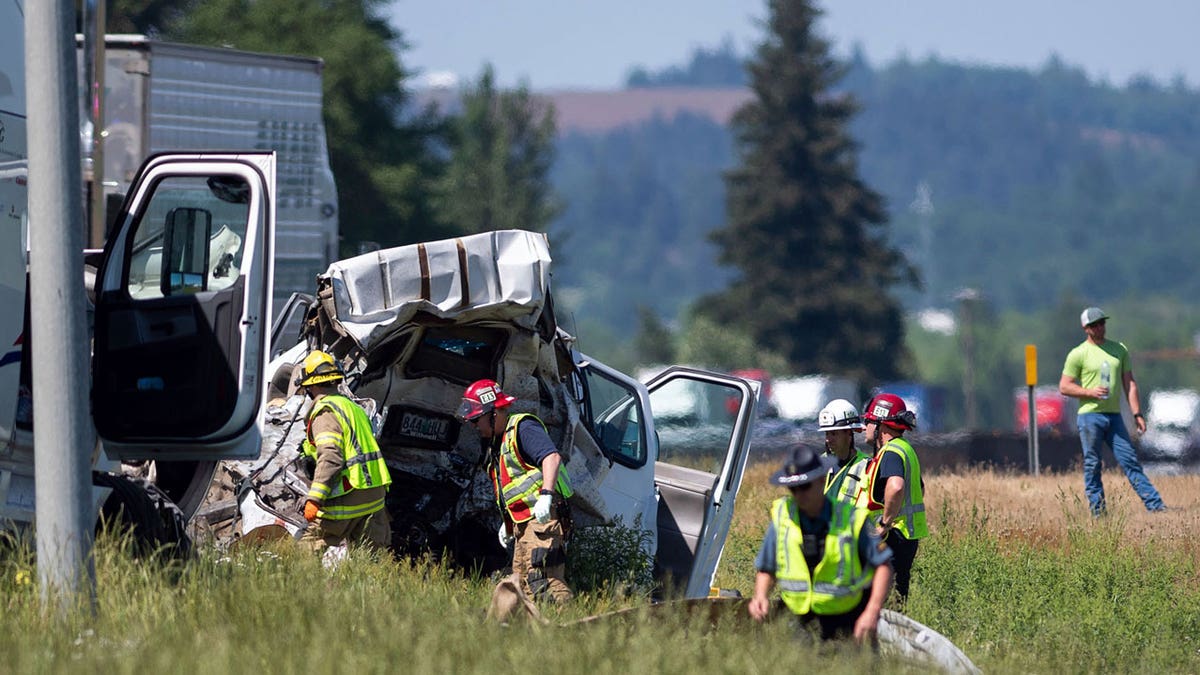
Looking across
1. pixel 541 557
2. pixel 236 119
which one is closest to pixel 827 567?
pixel 541 557

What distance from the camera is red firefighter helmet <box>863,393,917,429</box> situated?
32.9 feet

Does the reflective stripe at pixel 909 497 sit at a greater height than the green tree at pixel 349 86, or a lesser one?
lesser

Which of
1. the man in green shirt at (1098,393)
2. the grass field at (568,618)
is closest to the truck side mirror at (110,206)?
the grass field at (568,618)

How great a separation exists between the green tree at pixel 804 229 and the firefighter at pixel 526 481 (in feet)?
193

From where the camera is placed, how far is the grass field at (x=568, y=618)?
21.4ft

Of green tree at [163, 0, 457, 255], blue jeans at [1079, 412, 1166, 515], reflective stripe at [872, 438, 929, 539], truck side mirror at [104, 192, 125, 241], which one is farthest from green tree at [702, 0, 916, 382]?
reflective stripe at [872, 438, 929, 539]

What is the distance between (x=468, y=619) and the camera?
7.40m

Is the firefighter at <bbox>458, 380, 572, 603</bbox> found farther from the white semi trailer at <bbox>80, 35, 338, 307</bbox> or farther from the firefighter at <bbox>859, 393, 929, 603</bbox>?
the white semi trailer at <bbox>80, 35, 338, 307</bbox>

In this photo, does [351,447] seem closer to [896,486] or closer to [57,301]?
[57,301]

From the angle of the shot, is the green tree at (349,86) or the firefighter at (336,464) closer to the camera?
the firefighter at (336,464)

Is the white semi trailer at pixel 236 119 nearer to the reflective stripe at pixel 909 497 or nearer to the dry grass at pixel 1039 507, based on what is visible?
the dry grass at pixel 1039 507

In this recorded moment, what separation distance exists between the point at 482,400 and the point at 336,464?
90 centimetres

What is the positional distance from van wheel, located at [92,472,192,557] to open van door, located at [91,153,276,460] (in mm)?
183

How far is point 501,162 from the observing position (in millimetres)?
72125
